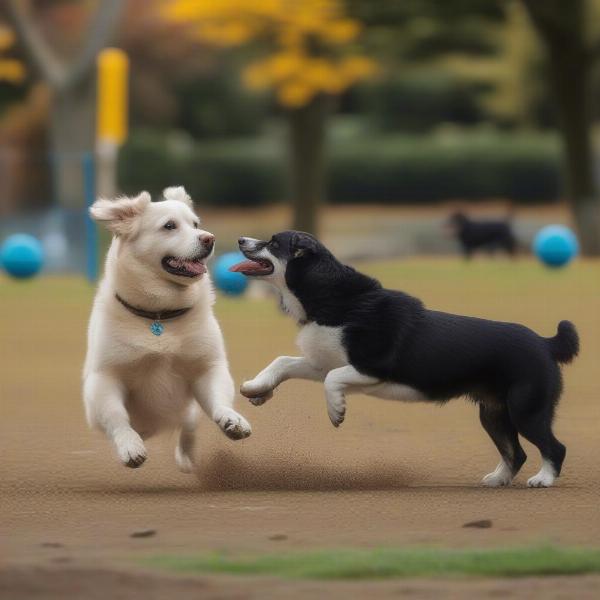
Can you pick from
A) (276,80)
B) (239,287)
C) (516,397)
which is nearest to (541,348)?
(516,397)

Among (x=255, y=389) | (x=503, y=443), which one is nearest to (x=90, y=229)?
(x=255, y=389)

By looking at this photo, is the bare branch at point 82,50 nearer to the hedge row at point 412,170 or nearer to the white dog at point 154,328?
the hedge row at point 412,170

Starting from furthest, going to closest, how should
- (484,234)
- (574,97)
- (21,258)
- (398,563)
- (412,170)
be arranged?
(412,170) < (574,97) < (484,234) < (21,258) < (398,563)

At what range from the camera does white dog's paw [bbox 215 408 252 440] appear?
330 inches

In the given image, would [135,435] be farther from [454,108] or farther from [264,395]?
[454,108]

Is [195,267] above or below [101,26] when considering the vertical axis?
below

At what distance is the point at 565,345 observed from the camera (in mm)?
8461

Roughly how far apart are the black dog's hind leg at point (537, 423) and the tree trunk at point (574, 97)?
25362 millimetres

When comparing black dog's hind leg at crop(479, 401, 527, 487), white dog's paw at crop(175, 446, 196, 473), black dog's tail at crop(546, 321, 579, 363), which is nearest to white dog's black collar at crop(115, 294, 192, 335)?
white dog's paw at crop(175, 446, 196, 473)

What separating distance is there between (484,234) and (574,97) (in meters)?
3.40

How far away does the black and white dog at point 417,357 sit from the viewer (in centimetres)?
834

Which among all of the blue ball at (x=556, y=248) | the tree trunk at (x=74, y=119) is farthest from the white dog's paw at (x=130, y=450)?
the tree trunk at (x=74, y=119)

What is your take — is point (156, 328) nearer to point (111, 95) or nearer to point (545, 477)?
point (545, 477)

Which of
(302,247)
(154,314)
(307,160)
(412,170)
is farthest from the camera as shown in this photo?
(412,170)
